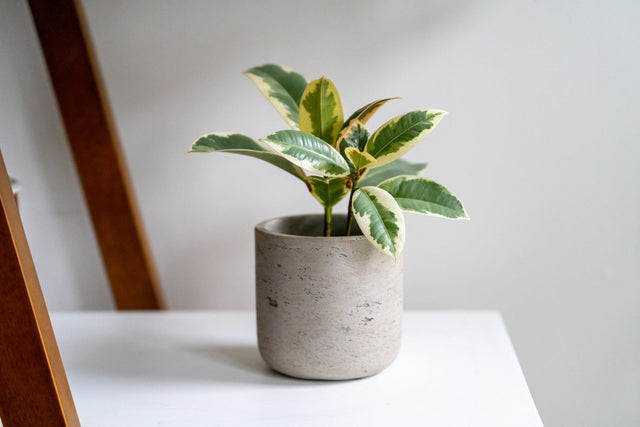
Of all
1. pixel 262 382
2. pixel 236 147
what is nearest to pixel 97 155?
pixel 236 147

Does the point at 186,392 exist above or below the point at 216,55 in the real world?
below

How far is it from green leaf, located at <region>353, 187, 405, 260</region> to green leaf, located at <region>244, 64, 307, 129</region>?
0.15 metres

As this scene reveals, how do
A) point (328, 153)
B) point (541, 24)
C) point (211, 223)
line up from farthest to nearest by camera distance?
point (211, 223), point (541, 24), point (328, 153)

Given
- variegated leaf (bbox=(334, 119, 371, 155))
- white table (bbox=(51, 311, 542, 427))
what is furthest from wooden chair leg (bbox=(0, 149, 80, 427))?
variegated leaf (bbox=(334, 119, 371, 155))

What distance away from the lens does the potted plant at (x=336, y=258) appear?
68 centimetres

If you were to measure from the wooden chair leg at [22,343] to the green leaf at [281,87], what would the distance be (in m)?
0.33

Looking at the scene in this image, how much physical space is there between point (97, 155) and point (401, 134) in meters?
0.61

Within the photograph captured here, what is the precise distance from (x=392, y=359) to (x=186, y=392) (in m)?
0.26

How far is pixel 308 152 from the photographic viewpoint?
25.1 inches

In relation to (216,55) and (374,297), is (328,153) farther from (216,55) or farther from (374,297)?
(216,55)

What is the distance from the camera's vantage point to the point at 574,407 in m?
1.04

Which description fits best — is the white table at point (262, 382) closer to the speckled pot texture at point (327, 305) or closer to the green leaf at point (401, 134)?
the speckled pot texture at point (327, 305)

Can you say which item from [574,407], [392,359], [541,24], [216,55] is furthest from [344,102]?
[574,407]

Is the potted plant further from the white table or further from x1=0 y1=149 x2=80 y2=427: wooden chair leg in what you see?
x1=0 y1=149 x2=80 y2=427: wooden chair leg
